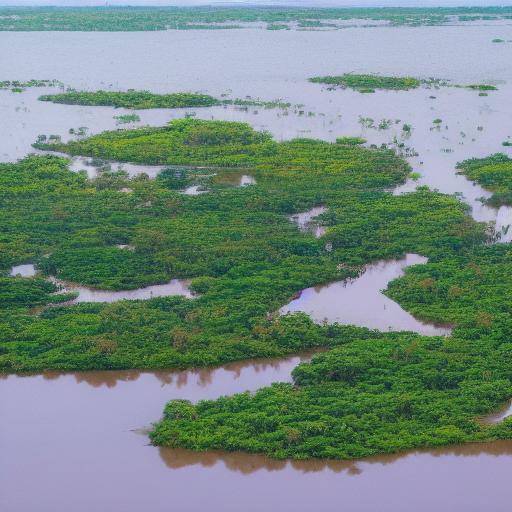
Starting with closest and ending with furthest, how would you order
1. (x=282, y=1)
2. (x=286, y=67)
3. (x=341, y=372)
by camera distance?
(x=341, y=372) < (x=286, y=67) < (x=282, y=1)

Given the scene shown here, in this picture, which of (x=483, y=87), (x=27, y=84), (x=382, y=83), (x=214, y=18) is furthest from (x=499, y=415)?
(x=214, y=18)

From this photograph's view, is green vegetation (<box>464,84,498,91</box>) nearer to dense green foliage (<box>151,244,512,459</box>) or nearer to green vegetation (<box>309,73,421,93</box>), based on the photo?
green vegetation (<box>309,73,421,93</box>)

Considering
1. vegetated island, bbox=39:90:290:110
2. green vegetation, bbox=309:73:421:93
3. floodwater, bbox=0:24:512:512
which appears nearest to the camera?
floodwater, bbox=0:24:512:512

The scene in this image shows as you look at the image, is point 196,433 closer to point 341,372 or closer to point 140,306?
point 341,372

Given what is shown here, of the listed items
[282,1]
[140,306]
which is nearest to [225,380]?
[140,306]

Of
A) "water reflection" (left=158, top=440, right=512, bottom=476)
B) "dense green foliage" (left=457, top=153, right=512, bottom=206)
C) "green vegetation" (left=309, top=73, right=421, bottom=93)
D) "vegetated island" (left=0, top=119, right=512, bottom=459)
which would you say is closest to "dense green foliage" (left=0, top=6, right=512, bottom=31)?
"green vegetation" (left=309, top=73, right=421, bottom=93)

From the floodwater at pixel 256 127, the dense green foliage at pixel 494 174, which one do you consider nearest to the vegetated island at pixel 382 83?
the floodwater at pixel 256 127
